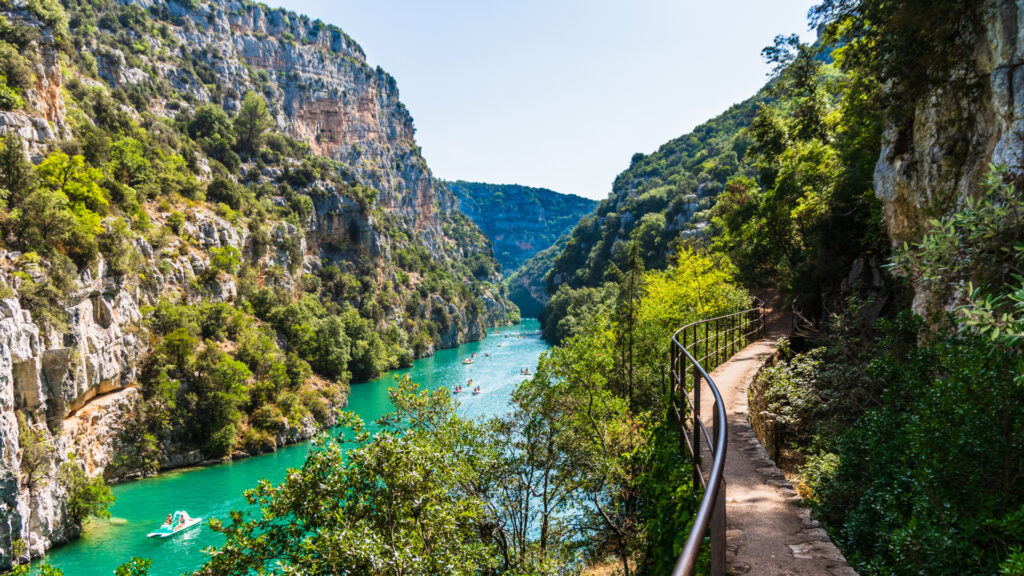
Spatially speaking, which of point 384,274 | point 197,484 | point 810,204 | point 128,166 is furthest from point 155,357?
point 384,274

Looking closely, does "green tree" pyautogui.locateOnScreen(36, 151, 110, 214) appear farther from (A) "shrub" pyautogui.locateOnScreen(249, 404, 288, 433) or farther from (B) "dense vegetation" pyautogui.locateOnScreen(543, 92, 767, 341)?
(B) "dense vegetation" pyautogui.locateOnScreen(543, 92, 767, 341)

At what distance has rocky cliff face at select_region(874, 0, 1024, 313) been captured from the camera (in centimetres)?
572

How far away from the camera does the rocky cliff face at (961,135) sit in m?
5.72

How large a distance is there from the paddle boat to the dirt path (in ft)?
76.7

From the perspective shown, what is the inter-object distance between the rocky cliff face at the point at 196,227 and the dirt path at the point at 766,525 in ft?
78.5

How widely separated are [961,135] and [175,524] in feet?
90.4

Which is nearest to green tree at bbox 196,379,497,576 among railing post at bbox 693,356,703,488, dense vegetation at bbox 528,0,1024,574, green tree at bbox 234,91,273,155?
railing post at bbox 693,356,703,488

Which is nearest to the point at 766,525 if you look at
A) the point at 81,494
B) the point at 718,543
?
the point at 718,543

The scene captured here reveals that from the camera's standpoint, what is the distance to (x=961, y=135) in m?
7.02

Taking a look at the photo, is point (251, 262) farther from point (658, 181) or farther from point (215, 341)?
point (658, 181)

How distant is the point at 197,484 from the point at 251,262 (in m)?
26.2

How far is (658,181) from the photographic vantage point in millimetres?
91312

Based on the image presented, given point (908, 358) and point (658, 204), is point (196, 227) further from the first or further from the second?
point (658, 204)

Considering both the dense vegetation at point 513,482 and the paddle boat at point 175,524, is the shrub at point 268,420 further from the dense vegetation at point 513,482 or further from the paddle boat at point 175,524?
the dense vegetation at point 513,482
